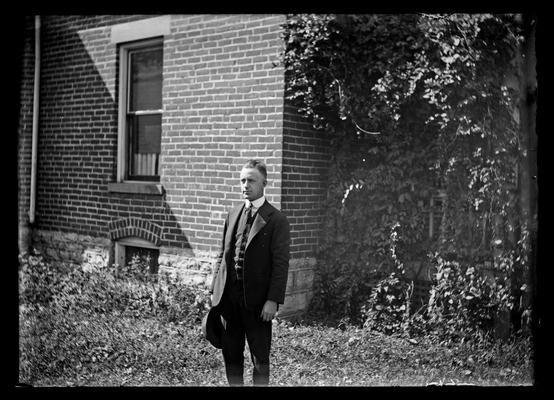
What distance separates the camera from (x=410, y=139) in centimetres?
630

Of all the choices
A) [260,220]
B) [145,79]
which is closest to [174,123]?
[145,79]

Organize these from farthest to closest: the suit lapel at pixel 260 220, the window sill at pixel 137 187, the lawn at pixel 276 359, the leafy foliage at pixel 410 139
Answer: the window sill at pixel 137 187 < the leafy foliage at pixel 410 139 < the lawn at pixel 276 359 < the suit lapel at pixel 260 220

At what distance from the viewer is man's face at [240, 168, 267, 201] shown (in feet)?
14.9

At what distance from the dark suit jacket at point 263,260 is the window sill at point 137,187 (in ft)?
10.9

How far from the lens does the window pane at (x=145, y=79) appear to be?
7941 mm

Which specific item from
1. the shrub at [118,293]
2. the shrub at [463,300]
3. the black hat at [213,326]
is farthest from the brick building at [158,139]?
the black hat at [213,326]

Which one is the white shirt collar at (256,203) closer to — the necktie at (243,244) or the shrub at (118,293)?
the necktie at (243,244)

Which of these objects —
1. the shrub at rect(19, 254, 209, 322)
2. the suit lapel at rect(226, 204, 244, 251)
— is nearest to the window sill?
the shrub at rect(19, 254, 209, 322)

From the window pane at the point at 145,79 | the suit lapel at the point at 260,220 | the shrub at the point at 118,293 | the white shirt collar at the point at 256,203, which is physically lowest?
the shrub at the point at 118,293

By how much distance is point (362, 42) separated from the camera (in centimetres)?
638

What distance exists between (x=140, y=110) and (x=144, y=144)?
20.1 inches

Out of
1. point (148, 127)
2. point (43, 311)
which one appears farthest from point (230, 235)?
point (148, 127)

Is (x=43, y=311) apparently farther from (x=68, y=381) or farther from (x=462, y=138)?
(x=462, y=138)

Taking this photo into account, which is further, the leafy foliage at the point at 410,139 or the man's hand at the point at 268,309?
the leafy foliage at the point at 410,139
